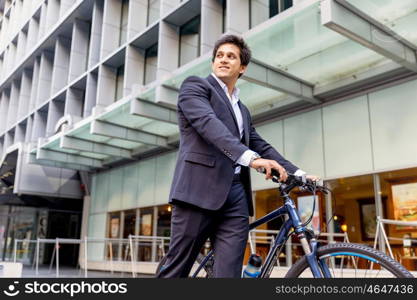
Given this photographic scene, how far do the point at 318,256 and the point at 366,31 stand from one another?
256 inches

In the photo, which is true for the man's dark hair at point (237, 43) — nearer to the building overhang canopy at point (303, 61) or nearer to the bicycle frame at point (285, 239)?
the bicycle frame at point (285, 239)

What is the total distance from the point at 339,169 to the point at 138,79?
31.3 feet

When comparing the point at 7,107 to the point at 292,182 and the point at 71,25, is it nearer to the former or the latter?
the point at 71,25

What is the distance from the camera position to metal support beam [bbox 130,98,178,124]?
1248cm

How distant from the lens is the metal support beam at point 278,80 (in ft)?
31.3

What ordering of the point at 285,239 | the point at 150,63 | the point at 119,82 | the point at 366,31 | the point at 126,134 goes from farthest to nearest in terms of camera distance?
the point at 119,82, the point at 150,63, the point at 126,134, the point at 366,31, the point at 285,239

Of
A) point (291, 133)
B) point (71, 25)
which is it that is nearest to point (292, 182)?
point (291, 133)

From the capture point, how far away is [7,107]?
101 ft

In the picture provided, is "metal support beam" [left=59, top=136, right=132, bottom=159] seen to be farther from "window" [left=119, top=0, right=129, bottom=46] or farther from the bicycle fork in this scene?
the bicycle fork

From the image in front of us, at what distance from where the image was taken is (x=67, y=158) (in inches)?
761

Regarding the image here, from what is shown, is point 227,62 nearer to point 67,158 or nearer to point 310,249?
point 310,249

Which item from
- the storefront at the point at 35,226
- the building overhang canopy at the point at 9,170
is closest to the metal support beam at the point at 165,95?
the building overhang canopy at the point at 9,170

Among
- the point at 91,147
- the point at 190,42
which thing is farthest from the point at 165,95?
the point at 91,147

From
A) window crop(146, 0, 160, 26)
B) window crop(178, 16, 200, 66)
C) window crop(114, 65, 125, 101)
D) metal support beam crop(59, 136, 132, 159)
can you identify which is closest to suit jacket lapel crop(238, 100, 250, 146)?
window crop(178, 16, 200, 66)
